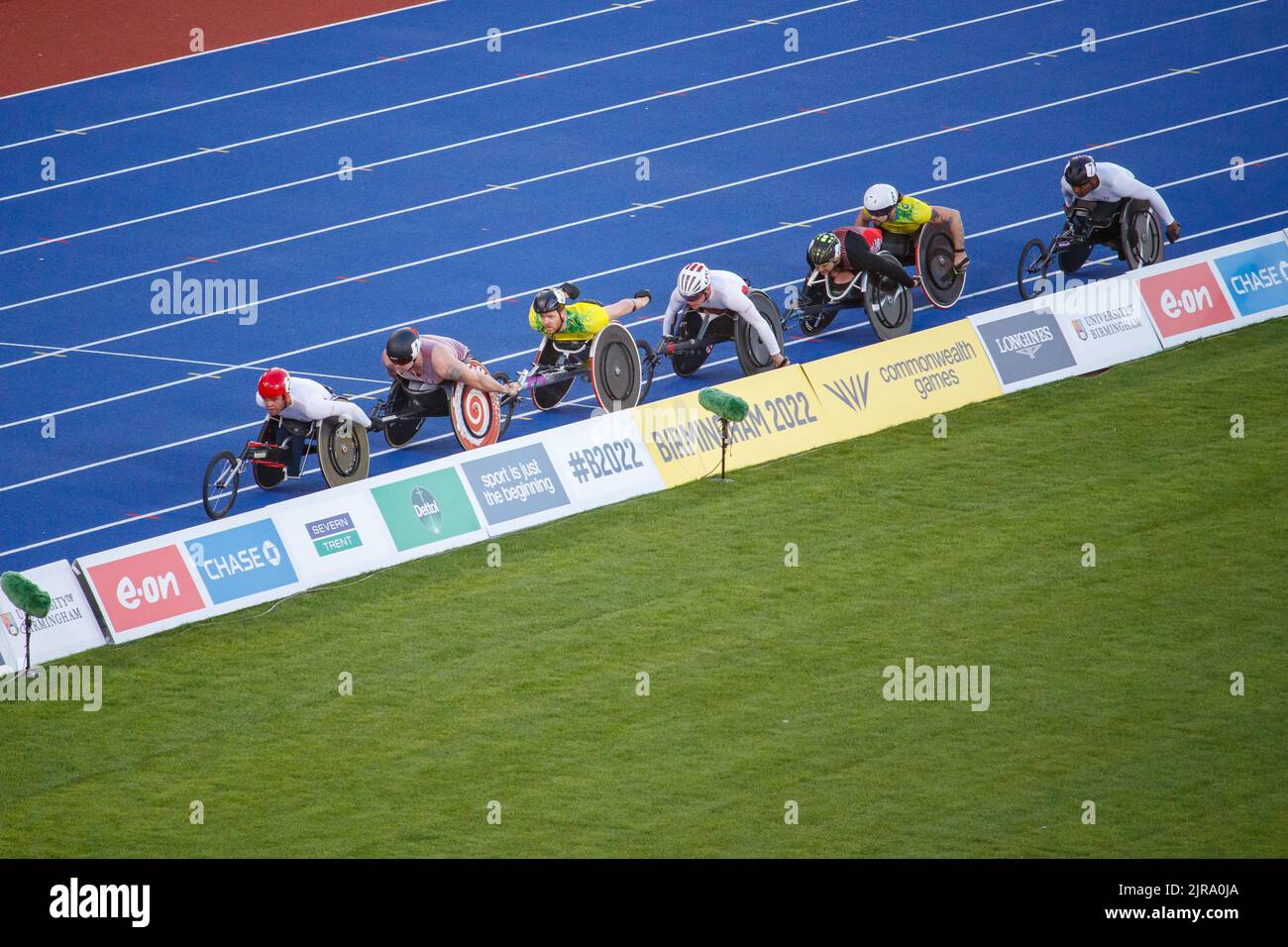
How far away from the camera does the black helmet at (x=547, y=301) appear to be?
17625 millimetres

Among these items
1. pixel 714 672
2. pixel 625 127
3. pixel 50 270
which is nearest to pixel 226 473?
pixel 714 672

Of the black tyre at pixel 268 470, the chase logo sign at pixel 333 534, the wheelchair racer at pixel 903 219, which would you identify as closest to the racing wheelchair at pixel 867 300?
the wheelchair racer at pixel 903 219

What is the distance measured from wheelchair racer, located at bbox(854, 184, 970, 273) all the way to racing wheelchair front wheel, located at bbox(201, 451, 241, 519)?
6.93 metres

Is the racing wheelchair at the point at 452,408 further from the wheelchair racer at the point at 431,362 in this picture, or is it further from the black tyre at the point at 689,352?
the black tyre at the point at 689,352

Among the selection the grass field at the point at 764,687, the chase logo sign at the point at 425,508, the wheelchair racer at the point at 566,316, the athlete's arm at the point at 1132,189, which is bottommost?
the grass field at the point at 764,687

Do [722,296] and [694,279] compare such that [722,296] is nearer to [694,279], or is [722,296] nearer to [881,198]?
[694,279]

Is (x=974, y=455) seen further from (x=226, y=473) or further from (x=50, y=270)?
(x=50, y=270)

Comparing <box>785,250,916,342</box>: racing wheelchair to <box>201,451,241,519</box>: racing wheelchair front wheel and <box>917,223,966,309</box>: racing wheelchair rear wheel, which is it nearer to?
<box>917,223,966,309</box>: racing wheelchair rear wheel

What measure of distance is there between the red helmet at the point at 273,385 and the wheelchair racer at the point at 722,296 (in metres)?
3.89

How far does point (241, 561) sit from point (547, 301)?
4342 mm

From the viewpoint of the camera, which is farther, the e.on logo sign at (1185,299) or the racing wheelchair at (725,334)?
the e.on logo sign at (1185,299)

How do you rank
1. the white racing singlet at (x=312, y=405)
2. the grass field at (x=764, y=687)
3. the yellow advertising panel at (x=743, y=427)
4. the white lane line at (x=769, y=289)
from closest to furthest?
the grass field at (x=764, y=687)
the white racing singlet at (x=312, y=405)
the yellow advertising panel at (x=743, y=427)
the white lane line at (x=769, y=289)

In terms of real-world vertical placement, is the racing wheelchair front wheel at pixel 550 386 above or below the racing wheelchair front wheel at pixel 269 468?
above

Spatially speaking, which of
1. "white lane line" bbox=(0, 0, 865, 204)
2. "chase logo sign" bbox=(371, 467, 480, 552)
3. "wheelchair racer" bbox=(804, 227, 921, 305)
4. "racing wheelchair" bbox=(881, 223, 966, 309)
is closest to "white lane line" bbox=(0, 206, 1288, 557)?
"racing wheelchair" bbox=(881, 223, 966, 309)
